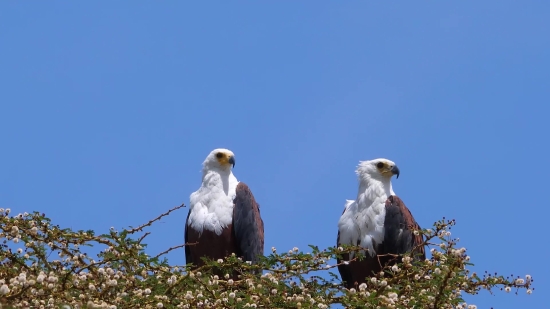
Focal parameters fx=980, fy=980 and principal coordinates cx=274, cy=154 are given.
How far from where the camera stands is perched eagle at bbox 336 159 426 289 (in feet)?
31.0

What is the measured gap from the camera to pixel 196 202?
980 cm

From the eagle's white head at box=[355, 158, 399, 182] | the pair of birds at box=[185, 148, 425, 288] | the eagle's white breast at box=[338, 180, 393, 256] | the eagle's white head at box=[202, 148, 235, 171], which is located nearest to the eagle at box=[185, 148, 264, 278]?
the pair of birds at box=[185, 148, 425, 288]

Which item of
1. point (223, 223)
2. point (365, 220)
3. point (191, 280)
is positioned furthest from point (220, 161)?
point (191, 280)

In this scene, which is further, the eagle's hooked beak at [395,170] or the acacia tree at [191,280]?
the eagle's hooked beak at [395,170]

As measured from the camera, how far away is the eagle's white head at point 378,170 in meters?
10.3

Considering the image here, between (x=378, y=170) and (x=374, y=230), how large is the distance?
3.33 ft

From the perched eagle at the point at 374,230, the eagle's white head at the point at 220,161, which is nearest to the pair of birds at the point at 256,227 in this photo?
the perched eagle at the point at 374,230

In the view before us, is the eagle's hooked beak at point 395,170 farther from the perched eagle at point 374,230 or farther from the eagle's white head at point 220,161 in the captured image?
the eagle's white head at point 220,161

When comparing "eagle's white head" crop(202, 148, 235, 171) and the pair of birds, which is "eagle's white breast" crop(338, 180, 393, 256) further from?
"eagle's white head" crop(202, 148, 235, 171)

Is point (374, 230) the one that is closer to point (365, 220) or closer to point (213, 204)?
point (365, 220)

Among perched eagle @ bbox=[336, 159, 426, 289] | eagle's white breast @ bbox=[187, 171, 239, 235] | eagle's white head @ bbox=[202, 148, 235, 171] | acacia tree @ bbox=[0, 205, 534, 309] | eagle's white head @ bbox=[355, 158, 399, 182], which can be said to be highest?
eagle's white head @ bbox=[202, 148, 235, 171]

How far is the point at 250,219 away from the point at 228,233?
0.83ft

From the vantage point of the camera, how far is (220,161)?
33.5 ft

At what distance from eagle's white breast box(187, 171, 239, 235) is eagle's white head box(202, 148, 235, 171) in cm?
13
